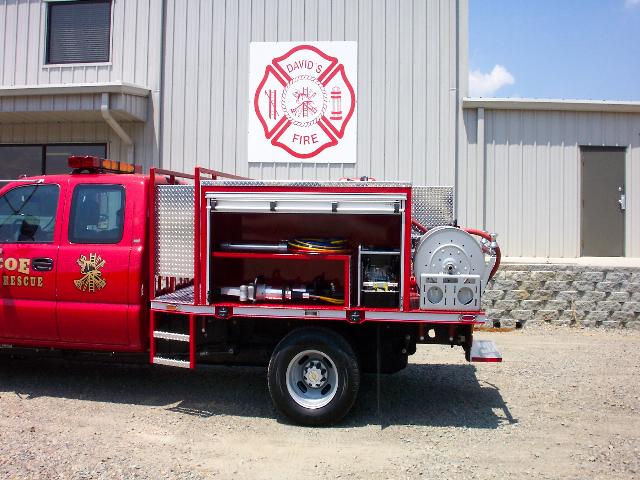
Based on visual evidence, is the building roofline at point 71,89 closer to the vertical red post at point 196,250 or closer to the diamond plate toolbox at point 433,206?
the vertical red post at point 196,250

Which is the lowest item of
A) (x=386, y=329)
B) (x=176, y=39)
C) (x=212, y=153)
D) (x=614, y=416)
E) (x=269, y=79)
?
(x=614, y=416)

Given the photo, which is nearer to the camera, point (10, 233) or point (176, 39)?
point (10, 233)

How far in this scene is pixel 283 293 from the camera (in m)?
5.41

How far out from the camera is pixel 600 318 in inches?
383

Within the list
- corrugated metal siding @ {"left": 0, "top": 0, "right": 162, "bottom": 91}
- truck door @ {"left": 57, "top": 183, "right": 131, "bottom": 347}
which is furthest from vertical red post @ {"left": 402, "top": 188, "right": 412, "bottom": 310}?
corrugated metal siding @ {"left": 0, "top": 0, "right": 162, "bottom": 91}

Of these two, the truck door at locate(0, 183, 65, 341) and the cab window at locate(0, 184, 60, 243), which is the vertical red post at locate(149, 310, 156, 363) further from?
the cab window at locate(0, 184, 60, 243)

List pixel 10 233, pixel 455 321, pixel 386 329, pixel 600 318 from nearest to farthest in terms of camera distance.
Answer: pixel 455 321
pixel 386 329
pixel 10 233
pixel 600 318

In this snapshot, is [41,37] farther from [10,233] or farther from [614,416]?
[614,416]

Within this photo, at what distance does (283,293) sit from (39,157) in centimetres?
857

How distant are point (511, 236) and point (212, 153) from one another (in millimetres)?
5798

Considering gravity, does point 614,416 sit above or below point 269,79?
below

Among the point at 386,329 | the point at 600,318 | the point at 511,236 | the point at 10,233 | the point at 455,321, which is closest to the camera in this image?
the point at 455,321

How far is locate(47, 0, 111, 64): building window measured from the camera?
11.5 metres

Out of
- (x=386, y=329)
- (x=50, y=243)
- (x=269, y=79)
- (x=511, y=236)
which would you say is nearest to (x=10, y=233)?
(x=50, y=243)
